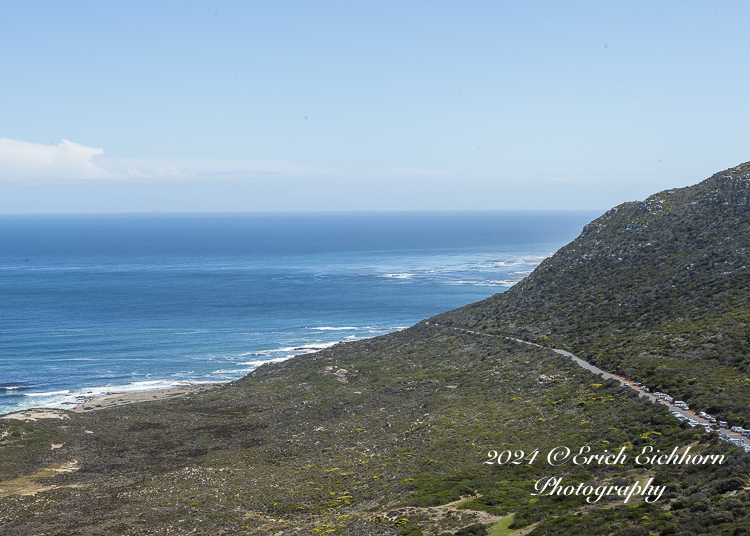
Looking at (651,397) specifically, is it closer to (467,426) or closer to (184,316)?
(467,426)

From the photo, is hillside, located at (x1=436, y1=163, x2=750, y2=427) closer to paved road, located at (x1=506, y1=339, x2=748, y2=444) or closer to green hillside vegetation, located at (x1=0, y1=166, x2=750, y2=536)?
green hillside vegetation, located at (x1=0, y1=166, x2=750, y2=536)

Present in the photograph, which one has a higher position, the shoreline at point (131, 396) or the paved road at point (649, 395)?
the paved road at point (649, 395)

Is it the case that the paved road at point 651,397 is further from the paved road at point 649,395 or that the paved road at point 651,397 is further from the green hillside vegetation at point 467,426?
the green hillside vegetation at point 467,426

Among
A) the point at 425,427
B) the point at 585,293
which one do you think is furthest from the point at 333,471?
the point at 585,293

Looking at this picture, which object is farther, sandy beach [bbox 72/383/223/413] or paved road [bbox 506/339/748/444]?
sandy beach [bbox 72/383/223/413]

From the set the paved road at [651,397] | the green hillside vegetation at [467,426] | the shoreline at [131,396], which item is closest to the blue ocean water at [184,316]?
the shoreline at [131,396]

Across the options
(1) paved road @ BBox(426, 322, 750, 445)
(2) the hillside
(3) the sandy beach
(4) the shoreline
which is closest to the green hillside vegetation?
(2) the hillside
